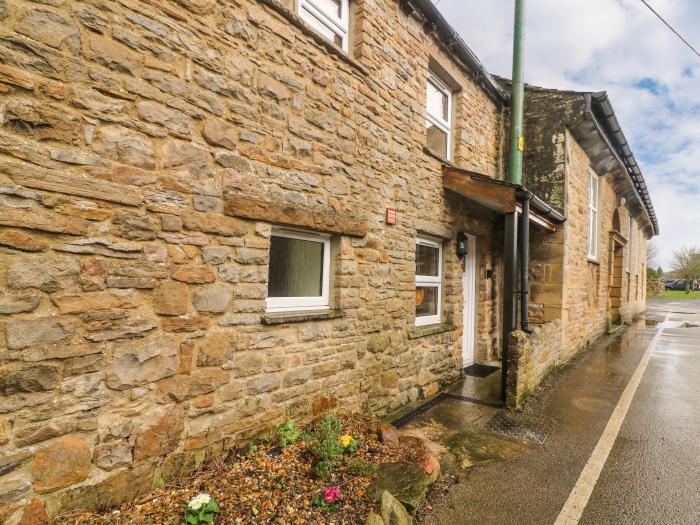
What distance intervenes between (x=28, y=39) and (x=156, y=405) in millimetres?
2454

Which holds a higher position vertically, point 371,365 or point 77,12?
point 77,12

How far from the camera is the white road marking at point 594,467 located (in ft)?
9.15

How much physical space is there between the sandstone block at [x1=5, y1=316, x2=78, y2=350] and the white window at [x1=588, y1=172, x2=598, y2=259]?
1084cm

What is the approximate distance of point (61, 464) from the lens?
2.21 m

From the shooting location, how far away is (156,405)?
2615 mm

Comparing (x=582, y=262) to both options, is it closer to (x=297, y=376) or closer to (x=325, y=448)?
(x=297, y=376)

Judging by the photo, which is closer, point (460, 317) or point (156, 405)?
point (156, 405)

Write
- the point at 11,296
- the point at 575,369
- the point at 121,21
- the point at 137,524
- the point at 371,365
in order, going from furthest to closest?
the point at 575,369, the point at 371,365, the point at 121,21, the point at 137,524, the point at 11,296

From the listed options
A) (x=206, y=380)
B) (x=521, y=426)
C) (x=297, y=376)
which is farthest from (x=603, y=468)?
(x=206, y=380)

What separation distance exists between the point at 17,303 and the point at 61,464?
40.4 inches

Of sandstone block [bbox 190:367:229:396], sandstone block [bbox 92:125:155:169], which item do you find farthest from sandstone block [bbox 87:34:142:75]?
sandstone block [bbox 190:367:229:396]

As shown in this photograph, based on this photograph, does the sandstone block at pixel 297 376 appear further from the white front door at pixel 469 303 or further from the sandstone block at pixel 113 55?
the white front door at pixel 469 303

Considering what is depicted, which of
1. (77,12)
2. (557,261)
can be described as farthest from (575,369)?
(77,12)

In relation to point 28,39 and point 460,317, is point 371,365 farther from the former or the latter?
point 28,39
